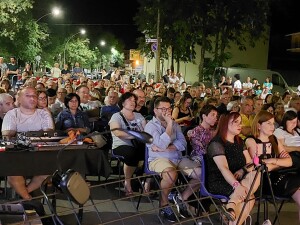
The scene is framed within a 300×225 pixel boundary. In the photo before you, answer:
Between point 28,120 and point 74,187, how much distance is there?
367 centimetres

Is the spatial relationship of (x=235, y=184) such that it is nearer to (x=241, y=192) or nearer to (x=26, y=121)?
(x=241, y=192)

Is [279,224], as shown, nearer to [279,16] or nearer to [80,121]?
[80,121]

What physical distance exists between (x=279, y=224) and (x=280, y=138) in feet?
4.14

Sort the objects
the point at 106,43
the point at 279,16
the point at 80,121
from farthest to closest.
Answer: the point at 106,43
the point at 279,16
the point at 80,121

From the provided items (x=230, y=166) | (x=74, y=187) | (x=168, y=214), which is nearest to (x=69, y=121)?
(x=168, y=214)

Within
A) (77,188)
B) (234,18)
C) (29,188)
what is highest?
(234,18)

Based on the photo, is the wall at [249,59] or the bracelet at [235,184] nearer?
the bracelet at [235,184]

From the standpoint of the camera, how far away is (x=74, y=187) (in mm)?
2709

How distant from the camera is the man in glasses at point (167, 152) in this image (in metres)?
6.02

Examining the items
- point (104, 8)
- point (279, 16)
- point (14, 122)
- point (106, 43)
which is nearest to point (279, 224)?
point (14, 122)

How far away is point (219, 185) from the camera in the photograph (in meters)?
5.29

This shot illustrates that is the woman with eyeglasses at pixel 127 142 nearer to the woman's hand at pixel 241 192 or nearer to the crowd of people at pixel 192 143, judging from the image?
the crowd of people at pixel 192 143

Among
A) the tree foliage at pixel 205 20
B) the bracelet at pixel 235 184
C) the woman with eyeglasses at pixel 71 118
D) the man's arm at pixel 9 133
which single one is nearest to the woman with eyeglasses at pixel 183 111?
the woman with eyeglasses at pixel 71 118

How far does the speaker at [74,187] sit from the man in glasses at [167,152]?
3.24 meters
